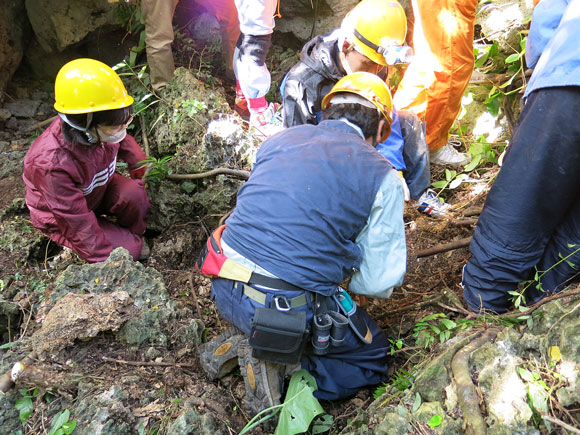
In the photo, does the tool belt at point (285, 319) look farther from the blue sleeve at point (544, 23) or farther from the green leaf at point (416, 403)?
the blue sleeve at point (544, 23)

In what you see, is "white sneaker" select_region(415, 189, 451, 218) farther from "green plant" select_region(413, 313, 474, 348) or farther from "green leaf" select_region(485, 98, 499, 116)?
"green plant" select_region(413, 313, 474, 348)

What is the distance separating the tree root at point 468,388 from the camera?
163 centimetres

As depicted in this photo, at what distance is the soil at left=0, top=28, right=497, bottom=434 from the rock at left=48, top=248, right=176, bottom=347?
3.5 inches

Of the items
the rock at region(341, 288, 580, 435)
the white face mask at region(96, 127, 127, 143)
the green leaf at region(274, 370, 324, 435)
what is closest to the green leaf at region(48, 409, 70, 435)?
the green leaf at region(274, 370, 324, 435)

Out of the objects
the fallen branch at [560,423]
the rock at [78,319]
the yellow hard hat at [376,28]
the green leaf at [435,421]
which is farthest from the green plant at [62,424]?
the yellow hard hat at [376,28]

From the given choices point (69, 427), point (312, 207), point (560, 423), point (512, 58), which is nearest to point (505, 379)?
point (560, 423)

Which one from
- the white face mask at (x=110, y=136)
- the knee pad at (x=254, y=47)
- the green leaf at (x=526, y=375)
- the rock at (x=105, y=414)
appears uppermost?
the knee pad at (x=254, y=47)

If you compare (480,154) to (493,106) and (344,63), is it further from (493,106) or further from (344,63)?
(344,63)

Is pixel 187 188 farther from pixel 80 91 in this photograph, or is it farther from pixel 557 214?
pixel 557 214

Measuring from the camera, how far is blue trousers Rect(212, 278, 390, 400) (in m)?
2.35

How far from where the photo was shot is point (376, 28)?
3330 millimetres

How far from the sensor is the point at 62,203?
3080mm

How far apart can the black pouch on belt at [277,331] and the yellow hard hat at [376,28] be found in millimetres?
2239

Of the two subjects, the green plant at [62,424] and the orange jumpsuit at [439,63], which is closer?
the green plant at [62,424]
